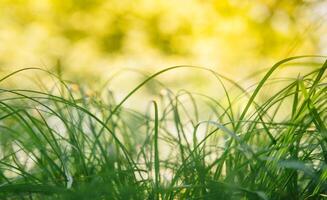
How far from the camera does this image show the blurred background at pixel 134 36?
5.50 meters

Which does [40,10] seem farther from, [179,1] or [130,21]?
[179,1]

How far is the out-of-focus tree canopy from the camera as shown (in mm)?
5520

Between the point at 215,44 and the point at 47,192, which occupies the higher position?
the point at 215,44

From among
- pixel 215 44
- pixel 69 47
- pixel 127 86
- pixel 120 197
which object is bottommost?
pixel 120 197

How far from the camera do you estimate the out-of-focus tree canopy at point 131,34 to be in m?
5.52

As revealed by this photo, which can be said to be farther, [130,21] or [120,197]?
[130,21]

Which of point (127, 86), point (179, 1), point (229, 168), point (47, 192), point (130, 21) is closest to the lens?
point (47, 192)

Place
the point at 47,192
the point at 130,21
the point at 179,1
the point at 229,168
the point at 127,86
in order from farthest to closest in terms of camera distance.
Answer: the point at 130,21 < the point at 179,1 < the point at 127,86 < the point at 229,168 < the point at 47,192

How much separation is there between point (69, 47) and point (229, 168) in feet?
18.3

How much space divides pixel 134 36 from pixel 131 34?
82 mm

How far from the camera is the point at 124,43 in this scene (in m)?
6.47

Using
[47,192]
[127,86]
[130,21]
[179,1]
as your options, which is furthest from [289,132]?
[130,21]

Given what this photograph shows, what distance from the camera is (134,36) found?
6371 millimetres

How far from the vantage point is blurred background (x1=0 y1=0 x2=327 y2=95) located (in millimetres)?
5504
